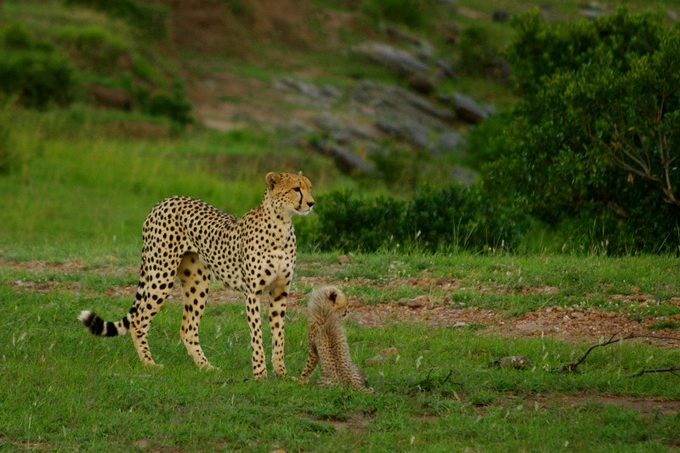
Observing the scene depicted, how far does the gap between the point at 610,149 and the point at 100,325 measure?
266 inches

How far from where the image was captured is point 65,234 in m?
16.1

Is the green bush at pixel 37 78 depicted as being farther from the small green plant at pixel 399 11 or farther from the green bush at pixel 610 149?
the small green plant at pixel 399 11

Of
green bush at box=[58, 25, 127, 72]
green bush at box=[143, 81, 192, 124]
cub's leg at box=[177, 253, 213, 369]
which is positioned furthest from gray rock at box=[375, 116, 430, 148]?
cub's leg at box=[177, 253, 213, 369]

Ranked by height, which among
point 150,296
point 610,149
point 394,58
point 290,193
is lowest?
point 150,296

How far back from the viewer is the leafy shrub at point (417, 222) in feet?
41.3

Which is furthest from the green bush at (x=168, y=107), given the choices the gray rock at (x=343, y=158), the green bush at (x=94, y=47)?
the gray rock at (x=343, y=158)

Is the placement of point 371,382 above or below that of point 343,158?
below

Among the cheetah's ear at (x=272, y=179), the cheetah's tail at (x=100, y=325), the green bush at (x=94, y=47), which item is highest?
the green bush at (x=94, y=47)

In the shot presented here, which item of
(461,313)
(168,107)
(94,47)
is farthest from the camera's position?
(94,47)

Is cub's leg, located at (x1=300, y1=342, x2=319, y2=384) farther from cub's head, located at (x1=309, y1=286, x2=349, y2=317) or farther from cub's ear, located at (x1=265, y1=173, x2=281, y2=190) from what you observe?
cub's ear, located at (x1=265, y1=173, x2=281, y2=190)

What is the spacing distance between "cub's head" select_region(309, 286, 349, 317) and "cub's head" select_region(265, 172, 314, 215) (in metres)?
0.61

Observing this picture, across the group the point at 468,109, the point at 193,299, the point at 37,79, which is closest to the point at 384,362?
the point at 193,299

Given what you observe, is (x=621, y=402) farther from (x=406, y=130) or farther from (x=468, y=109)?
(x=468, y=109)

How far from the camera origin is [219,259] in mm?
7387
